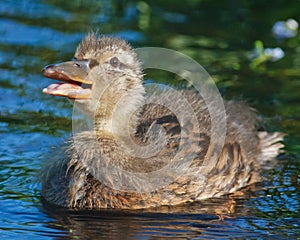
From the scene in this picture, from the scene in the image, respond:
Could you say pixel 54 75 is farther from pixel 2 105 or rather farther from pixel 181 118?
pixel 2 105

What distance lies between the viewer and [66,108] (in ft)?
31.6

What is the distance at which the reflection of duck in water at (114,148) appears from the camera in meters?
7.28

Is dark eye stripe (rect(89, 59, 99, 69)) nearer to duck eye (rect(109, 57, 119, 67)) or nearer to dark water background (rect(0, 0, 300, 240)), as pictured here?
duck eye (rect(109, 57, 119, 67))

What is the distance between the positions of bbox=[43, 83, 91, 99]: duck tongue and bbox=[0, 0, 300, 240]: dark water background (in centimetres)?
98

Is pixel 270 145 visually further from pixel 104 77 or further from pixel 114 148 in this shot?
pixel 104 77

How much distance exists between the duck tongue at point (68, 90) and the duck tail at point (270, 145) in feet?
7.31

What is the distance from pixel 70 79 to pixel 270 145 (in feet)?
8.36

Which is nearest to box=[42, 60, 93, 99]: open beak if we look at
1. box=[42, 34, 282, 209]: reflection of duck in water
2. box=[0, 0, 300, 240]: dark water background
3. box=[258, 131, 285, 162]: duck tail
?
box=[42, 34, 282, 209]: reflection of duck in water

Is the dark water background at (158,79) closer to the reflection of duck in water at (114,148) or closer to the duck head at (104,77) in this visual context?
the reflection of duck in water at (114,148)

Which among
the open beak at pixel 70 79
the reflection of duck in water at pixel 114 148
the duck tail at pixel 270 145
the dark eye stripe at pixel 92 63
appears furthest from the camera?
the duck tail at pixel 270 145

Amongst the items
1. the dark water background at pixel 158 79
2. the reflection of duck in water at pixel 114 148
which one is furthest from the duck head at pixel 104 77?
the dark water background at pixel 158 79

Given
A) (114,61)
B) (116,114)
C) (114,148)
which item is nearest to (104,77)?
(114,61)

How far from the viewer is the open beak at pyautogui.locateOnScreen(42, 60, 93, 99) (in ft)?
23.5

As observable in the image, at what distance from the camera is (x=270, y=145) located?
8.89 metres
